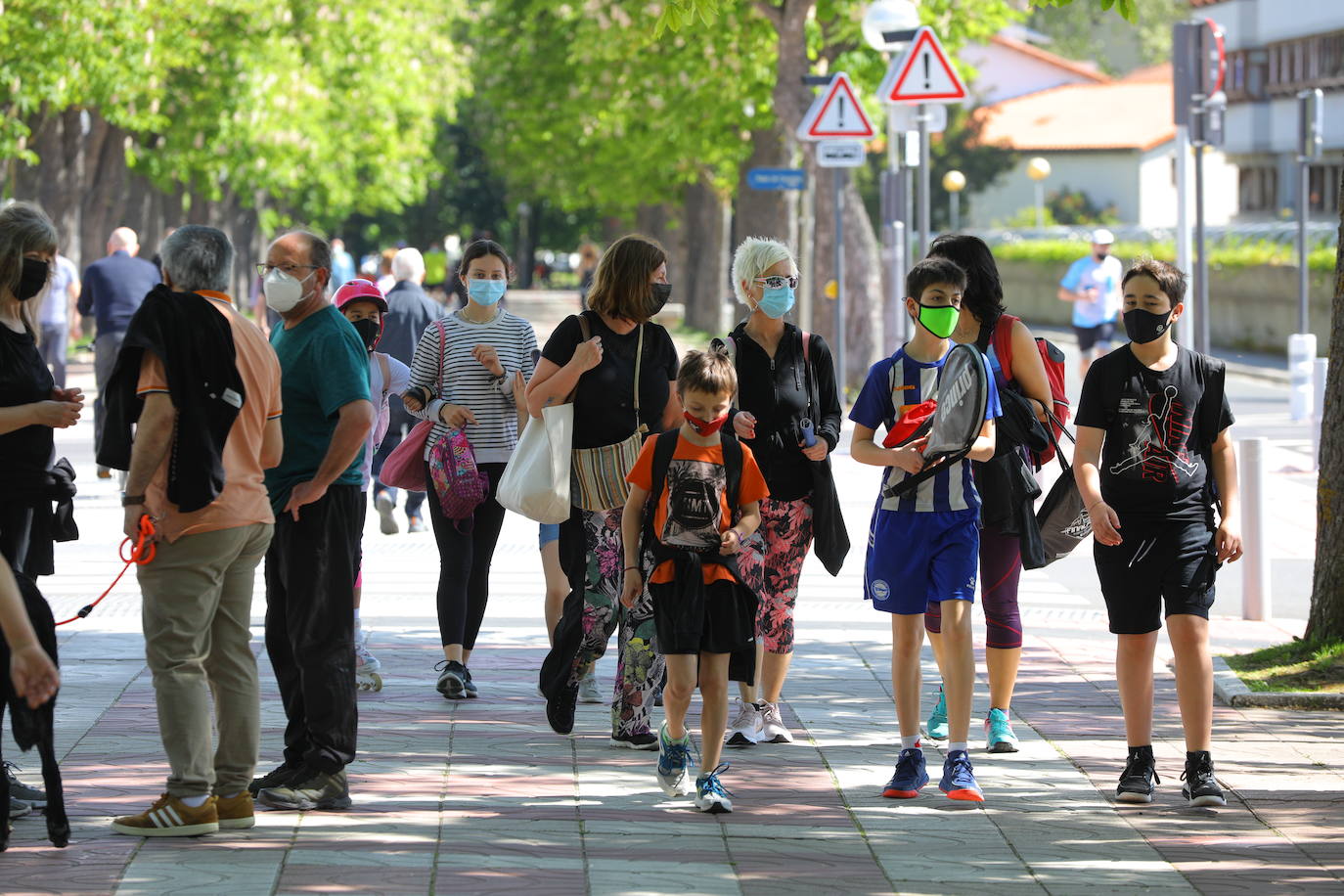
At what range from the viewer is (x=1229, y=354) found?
120ft

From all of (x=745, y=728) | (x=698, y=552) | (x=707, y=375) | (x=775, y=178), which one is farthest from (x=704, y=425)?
(x=775, y=178)

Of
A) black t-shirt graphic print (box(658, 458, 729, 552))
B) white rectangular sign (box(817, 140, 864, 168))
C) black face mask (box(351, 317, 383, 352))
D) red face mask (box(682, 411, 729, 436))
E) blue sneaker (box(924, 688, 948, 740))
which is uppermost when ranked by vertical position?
white rectangular sign (box(817, 140, 864, 168))

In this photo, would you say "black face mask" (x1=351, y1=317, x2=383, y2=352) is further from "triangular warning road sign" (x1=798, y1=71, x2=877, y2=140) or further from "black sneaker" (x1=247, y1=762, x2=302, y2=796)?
"triangular warning road sign" (x1=798, y1=71, x2=877, y2=140)

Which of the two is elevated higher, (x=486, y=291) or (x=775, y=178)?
(x=775, y=178)

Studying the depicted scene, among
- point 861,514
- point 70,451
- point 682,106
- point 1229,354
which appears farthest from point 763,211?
point 861,514

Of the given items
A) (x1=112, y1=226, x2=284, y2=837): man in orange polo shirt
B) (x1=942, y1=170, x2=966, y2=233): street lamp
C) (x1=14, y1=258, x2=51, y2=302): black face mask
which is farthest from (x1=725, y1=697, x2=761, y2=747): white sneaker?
(x1=942, y1=170, x2=966, y2=233): street lamp

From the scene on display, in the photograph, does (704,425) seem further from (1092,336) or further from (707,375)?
(1092,336)

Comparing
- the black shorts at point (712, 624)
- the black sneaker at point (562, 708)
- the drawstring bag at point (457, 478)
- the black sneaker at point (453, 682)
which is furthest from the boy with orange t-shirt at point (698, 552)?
the black sneaker at point (453, 682)

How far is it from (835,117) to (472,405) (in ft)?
34.2

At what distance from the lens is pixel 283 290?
20.6 feet

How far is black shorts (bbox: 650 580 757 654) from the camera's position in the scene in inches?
251

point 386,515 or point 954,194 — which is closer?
point 386,515

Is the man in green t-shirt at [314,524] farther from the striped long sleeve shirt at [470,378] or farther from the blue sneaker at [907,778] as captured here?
the striped long sleeve shirt at [470,378]

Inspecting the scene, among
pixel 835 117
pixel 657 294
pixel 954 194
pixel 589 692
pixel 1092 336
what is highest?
pixel 954 194
